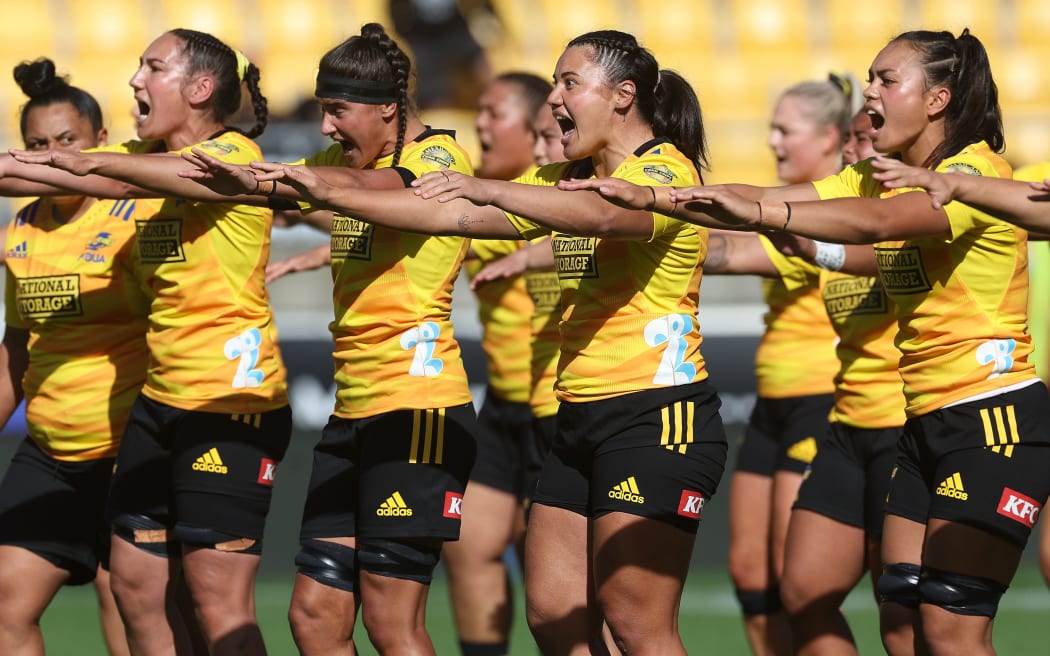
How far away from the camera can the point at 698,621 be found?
855 centimetres

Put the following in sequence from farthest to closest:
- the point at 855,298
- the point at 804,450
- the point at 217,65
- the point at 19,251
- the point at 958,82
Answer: the point at 804,450
the point at 855,298
the point at 19,251
the point at 217,65
the point at 958,82

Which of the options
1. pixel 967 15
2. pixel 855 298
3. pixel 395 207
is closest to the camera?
pixel 395 207

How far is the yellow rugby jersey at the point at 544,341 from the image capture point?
653 cm

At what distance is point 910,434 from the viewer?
472 cm

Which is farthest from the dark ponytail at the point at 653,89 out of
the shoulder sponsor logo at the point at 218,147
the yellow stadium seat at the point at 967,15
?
the yellow stadium seat at the point at 967,15

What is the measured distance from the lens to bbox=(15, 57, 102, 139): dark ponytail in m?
5.84

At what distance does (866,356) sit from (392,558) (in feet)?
6.42

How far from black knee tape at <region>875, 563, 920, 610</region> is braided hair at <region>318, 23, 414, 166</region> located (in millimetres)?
2035

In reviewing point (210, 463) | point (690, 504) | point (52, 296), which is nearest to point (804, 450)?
point (690, 504)

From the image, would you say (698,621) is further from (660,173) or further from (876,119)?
(660,173)

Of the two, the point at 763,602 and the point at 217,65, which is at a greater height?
the point at 217,65

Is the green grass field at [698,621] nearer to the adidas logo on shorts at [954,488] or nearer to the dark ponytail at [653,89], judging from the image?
the adidas logo on shorts at [954,488]

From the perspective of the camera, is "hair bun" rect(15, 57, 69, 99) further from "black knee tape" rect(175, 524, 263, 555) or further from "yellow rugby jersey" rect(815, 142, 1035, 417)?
"yellow rugby jersey" rect(815, 142, 1035, 417)

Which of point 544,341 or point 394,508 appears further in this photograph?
point 544,341
